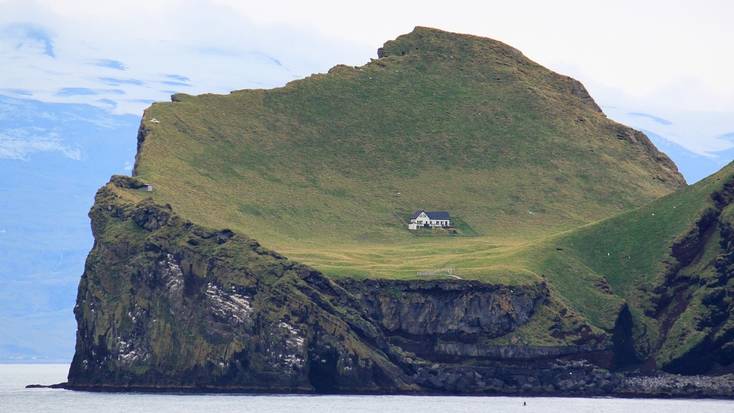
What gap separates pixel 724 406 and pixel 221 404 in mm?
57909

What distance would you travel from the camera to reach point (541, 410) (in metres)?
191

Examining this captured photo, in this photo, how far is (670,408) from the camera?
19675 cm

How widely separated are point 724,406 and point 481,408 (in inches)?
1165

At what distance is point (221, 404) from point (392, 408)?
19426mm

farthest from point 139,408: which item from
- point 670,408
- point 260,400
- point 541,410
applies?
point 670,408

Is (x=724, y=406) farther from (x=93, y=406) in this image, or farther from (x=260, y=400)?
(x=93, y=406)

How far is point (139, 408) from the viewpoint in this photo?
184750mm

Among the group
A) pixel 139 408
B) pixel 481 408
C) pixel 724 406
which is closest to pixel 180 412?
pixel 139 408

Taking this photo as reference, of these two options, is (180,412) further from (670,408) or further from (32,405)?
(670,408)

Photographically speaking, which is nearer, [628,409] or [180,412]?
[180,412]

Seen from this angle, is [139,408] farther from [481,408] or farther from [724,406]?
[724,406]

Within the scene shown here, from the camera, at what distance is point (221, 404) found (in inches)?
7569

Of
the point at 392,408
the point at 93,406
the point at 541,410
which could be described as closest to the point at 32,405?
the point at 93,406

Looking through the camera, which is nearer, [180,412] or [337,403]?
[180,412]
